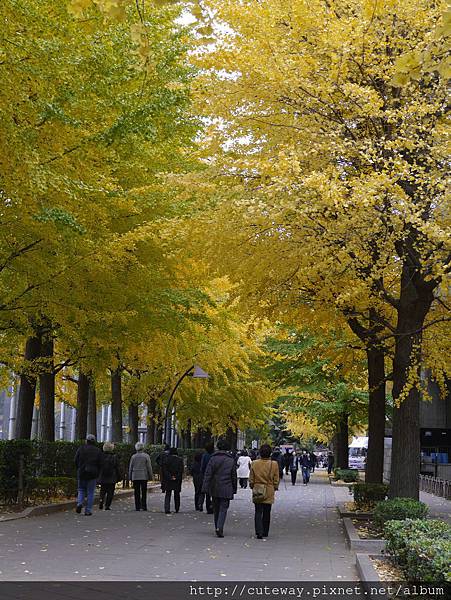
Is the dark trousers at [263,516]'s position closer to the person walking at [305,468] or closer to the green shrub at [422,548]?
the green shrub at [422,548]

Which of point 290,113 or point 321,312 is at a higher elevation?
point 290,113

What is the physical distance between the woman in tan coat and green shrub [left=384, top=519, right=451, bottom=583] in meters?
3.85

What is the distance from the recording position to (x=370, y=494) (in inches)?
693

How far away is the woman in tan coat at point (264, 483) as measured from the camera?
1362 cm

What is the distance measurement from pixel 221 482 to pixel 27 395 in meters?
7.48

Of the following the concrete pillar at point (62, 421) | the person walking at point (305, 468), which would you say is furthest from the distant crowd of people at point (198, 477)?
the concrete pillar at point (62, 421)

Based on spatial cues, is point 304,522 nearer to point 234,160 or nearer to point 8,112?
point 234,160

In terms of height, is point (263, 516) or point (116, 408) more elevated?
point (116, 408)

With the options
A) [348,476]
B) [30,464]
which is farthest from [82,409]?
[348,476]

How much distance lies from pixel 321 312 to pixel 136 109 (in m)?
5.82

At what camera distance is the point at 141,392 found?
33062 mm

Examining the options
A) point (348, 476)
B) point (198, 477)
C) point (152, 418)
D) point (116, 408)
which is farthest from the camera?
point (348, 476)

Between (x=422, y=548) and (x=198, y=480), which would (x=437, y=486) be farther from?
(x=422, y=548)

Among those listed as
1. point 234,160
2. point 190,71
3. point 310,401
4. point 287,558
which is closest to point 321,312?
point 234,160
